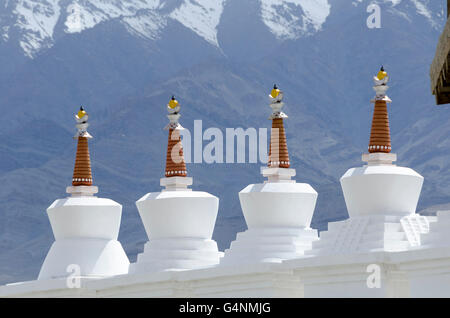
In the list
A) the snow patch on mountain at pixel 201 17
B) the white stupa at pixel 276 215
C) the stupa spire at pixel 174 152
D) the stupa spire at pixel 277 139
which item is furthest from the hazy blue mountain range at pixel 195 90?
the white stupa at pixel 276 215

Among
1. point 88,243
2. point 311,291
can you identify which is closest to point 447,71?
point 311,291

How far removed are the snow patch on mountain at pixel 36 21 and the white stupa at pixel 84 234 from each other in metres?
114

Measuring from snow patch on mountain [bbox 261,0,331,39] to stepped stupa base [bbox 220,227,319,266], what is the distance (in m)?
123

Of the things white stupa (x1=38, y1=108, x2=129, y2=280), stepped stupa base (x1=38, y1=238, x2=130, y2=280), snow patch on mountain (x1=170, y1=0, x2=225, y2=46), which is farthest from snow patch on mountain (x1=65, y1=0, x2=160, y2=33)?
stepped stupa base (x1=38, y1=238, x2=130, y2=280)

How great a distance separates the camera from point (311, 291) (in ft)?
72.0

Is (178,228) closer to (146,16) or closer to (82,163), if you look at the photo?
(82,163)

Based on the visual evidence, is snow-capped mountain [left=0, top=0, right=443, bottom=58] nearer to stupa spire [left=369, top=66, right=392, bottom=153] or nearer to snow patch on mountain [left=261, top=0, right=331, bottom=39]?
snow patch on mountain [left=261, top=0, right=331, bottom=39]

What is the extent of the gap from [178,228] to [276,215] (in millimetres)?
2601

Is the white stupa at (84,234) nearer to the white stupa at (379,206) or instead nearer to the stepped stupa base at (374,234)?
the white stupa at (379,206)

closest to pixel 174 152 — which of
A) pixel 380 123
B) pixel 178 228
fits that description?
pixel 178 228

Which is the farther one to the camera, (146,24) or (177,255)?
(146,24)

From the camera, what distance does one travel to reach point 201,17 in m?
149

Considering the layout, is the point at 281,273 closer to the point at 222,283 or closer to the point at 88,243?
the point at 222,283

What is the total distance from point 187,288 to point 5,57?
12007 centimetres
